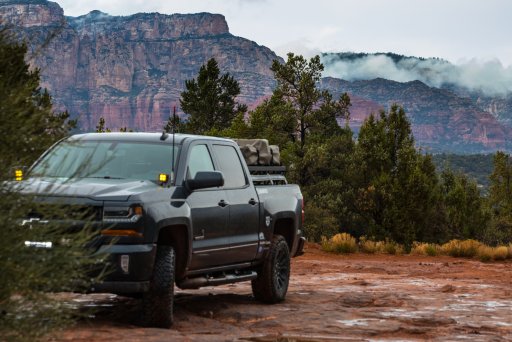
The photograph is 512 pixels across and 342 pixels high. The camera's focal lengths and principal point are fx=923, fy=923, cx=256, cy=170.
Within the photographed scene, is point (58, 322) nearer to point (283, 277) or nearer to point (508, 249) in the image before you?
point (283, 277)

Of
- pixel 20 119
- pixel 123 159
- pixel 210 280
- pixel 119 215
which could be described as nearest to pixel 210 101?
pixel 210 280

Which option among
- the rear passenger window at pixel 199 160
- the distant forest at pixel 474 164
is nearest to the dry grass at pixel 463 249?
the rear passenger window at pixel 199 160

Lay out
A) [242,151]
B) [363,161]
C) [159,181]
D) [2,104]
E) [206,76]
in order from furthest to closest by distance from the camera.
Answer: [206,76] → [363,161] → [242,151] → [159,181] → [2,104]

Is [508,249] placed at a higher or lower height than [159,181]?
lower

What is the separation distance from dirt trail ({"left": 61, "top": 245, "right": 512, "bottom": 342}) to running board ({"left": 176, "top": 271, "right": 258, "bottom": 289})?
393 mm

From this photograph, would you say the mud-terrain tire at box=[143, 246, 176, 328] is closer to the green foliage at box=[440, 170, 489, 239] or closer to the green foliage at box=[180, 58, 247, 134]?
the green foliage at box=[440, 170, 489, 239]

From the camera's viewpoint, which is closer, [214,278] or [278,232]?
[214,278]

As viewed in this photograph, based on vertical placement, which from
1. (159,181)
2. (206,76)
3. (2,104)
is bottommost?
(159,181)

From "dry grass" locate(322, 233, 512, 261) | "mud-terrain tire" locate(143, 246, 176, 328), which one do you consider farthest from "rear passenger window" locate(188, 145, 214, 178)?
"dry grass" locate(322, 233, 512, 261)

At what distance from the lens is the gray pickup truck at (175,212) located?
8.94 metres

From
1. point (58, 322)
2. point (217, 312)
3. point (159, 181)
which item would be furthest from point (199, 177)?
point (58, 322)

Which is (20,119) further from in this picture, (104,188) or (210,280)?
(210,280)

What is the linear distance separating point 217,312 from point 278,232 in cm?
208

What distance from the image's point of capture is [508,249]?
90.4 feet
